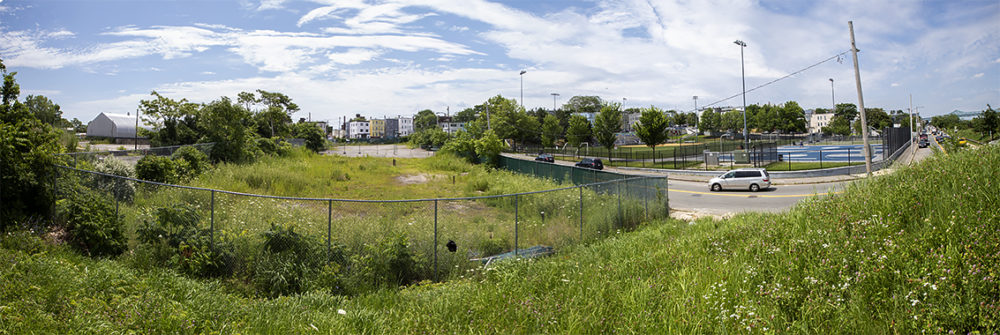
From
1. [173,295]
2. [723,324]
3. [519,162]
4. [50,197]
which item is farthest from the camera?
[519,162]

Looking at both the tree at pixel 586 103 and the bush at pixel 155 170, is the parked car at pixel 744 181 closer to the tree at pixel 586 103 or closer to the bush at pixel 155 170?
the bush at pixel 155 170

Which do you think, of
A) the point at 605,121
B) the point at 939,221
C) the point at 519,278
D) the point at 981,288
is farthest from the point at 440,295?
the point at 605,121

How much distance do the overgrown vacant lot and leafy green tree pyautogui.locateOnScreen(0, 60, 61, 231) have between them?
9.73 feet

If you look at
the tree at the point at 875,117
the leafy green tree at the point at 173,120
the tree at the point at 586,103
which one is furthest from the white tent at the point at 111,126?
the tree at the point at 875,117

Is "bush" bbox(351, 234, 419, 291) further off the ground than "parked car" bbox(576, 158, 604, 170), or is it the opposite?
"parked car" bbox(576, 158, 604, 170)

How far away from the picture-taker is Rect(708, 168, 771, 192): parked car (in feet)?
84.3

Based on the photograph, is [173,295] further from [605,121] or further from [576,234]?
[605,121]

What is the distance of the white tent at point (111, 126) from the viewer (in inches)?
2749

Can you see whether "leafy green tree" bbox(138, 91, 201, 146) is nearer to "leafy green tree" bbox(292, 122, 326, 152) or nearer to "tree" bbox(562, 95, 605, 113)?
"leafy green tree" bbox(292, 122, 326, 152)

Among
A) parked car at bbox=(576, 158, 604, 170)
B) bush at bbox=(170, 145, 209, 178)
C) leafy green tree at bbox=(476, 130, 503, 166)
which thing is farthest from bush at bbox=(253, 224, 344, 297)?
parked car at bbox=(576, 158, 604, 170)

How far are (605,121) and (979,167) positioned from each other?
196ft

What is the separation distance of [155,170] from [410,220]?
1401 cm

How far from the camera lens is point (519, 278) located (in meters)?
7.57

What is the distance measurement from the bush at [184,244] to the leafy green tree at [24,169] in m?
3.42
